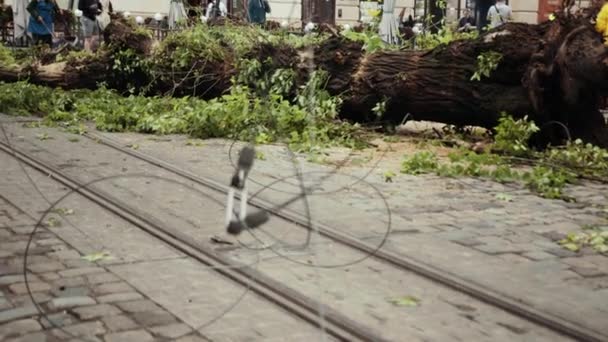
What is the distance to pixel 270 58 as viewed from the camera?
12.1 meters

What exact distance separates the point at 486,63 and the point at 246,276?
5750 mm

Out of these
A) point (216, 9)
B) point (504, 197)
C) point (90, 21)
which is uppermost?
point (216, 9)

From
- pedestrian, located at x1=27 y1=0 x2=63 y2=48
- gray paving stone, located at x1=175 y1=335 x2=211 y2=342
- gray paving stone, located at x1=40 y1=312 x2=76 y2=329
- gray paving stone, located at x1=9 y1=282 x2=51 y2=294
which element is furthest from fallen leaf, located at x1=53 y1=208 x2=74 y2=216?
pedestrian, located at x1=27 y1=0 x2=63 y2=48

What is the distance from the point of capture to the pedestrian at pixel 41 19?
1933cm

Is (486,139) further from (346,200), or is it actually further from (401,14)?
(401,14)

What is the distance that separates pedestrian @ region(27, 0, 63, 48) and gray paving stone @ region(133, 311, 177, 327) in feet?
52.1

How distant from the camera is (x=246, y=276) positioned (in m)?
5.07

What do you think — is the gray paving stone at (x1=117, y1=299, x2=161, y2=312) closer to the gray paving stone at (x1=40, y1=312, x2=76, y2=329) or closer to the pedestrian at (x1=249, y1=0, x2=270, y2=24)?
the gray paving stone at (x1=40, y1=312, x2=76, y2=329)

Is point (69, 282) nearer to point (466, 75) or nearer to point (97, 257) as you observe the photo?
point (97, 257)

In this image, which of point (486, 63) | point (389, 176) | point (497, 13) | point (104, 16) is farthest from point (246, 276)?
point (104, 16)

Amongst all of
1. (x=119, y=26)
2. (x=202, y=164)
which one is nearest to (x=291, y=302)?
(x=202, y=164)

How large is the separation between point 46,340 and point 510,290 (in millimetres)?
2543

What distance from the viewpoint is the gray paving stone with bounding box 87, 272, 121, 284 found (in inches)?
195

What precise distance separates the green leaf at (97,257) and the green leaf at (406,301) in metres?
1.86
